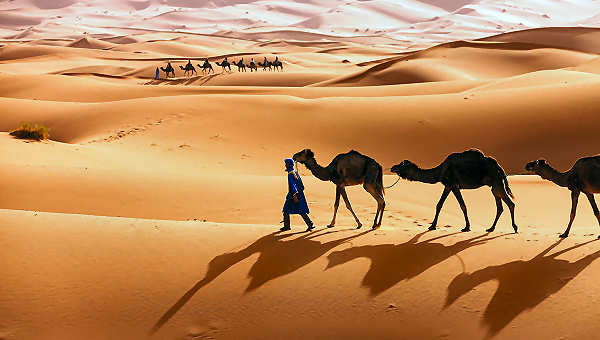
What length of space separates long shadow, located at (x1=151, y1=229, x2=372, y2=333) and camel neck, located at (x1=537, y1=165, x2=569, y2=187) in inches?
96.7

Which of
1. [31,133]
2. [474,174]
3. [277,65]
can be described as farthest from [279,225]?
[277,65]

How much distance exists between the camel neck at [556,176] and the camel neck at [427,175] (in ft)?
4.29

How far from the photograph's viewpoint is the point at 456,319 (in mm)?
6023

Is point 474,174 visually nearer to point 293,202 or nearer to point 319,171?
point 319,171

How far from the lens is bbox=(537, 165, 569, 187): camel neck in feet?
25.8

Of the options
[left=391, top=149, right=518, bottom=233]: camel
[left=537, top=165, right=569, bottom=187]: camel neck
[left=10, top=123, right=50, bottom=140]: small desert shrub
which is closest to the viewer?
[left=537, top=165, right=569, bottom=187]: camel neck

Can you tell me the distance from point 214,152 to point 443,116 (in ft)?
24.4

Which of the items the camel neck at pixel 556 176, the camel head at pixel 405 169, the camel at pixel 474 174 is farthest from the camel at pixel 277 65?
the camel neck at pixel 556 176

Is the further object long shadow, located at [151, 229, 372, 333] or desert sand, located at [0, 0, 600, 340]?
long shadow, located at [151, 229, 372, 333]

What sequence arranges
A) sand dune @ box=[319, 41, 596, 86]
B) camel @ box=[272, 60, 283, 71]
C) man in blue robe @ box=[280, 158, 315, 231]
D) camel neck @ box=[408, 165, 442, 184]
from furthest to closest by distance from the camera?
1. camel @ box=[272, 60, 283, 71]
2. sand dune @ box=[319, 41, 596, 86]
3. camel neck @ box=[408, 165, 442, 184]
4. man in blue robe @ box=[280, 158, 315, 231]

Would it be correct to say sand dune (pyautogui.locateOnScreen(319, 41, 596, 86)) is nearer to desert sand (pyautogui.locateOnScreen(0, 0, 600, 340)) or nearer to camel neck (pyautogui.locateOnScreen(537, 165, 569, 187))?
desert sand (pyautogui.locateOnScreen(0, 0, 600, 340))

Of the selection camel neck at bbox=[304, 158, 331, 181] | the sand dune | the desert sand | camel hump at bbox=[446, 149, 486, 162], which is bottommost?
the desert sand

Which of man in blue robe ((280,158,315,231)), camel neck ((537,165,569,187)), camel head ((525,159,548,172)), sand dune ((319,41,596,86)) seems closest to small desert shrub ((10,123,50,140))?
man in blue robe ((280,158,315,231))

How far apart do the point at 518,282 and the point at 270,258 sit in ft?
8.85
